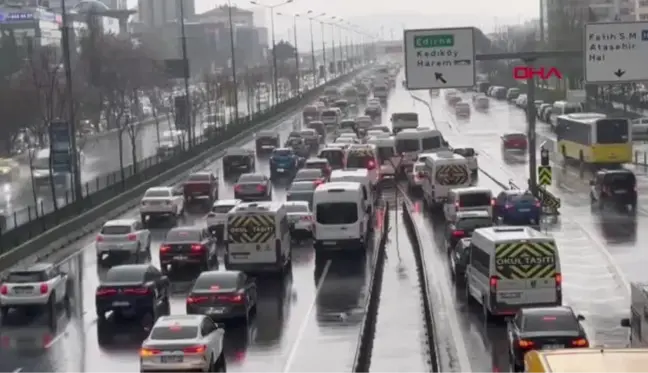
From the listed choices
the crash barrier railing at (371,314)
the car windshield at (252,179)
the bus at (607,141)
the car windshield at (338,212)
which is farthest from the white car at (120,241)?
the bus at (607,141)

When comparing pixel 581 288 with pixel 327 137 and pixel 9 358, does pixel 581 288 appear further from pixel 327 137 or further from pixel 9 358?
pixel 327 137

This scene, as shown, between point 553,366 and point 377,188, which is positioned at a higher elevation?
point 553,366

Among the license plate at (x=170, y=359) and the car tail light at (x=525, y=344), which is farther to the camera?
the license plate at (x=170, y=359)

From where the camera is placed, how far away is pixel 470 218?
1528 inches

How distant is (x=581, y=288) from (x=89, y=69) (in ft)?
284

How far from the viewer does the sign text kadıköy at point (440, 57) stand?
129ft

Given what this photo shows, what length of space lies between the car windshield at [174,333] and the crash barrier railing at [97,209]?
16376mm

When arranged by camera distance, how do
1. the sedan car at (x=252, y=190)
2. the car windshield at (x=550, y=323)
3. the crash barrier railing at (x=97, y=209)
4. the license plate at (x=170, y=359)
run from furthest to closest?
the sedan car at (x=252, y=190) < the crash barrier railing at (x=97, y=209) < the car windshield at (x=550, y=323) < the license plate at (x=170, y=359)

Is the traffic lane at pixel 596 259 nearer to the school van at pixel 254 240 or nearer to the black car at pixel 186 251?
the school van at pixel 254 240

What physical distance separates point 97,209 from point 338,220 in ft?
46.3

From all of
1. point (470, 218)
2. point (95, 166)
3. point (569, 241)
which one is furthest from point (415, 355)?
point (95, 166)

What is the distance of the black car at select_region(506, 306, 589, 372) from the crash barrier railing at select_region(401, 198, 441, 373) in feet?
4.51

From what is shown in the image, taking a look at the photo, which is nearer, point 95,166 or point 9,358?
point 9,358

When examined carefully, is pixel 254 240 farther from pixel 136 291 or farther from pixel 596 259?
pixel 596 259
